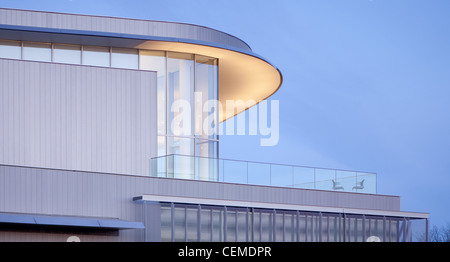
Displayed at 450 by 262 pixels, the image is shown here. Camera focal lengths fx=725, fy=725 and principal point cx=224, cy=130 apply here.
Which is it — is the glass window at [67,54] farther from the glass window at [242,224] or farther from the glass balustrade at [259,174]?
the glass window at [242,224]

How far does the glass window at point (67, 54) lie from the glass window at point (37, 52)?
0.79 feet

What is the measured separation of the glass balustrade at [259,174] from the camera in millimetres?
26625

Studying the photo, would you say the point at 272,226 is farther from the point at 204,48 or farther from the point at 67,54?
the point at 67,54

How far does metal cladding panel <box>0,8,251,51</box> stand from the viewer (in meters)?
28.9

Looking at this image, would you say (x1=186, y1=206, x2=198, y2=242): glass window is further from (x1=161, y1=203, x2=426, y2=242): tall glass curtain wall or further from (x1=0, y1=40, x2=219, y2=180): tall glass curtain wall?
(x1=0, y1=40, x2=219, y2=180): tall glass curtain wall

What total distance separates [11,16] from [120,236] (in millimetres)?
10413

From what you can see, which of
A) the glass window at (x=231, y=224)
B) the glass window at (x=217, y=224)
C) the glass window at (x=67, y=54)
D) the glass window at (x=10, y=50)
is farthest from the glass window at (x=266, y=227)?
the glass window at (x=10, y=50)

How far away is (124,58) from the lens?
1199 inches

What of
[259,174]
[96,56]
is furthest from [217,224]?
[96,56]

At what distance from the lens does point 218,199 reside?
26297 mm

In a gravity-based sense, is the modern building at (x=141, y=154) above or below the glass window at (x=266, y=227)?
above

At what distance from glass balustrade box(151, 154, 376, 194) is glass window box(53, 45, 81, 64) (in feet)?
18.2
